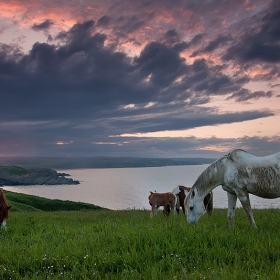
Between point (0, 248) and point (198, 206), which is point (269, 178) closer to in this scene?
point (198, 206)

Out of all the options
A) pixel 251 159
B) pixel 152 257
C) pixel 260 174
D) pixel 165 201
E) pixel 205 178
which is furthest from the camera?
pixel 165 201

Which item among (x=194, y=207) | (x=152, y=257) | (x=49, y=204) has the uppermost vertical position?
(x=194, y=207)

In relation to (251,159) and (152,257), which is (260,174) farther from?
(152,257)

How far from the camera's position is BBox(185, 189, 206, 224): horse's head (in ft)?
33.2

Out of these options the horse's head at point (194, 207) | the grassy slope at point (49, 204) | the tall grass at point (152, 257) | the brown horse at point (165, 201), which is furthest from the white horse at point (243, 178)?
the grassy slope at point (49, 204)

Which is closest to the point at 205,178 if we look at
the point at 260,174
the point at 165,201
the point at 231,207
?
the point at 231,207

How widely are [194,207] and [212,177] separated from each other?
1.23m

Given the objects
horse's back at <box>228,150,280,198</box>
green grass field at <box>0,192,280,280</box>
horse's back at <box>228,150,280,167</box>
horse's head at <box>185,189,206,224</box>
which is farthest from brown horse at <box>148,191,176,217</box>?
green grass field at <box>0,192,280,280</box>

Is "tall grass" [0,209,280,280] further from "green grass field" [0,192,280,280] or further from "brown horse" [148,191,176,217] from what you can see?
"brown horse" [148,191,176,217]

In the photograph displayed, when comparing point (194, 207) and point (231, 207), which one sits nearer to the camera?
point (231, 207)

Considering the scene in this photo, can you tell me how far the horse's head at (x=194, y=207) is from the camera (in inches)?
399

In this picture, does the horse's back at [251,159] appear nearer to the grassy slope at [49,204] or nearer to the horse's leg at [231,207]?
the horse's leg at [231,207]

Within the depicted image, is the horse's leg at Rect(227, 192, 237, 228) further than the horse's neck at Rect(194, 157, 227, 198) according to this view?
No

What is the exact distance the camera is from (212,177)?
10.2m
